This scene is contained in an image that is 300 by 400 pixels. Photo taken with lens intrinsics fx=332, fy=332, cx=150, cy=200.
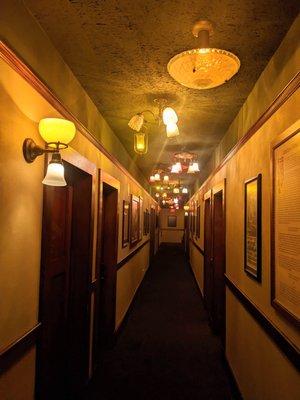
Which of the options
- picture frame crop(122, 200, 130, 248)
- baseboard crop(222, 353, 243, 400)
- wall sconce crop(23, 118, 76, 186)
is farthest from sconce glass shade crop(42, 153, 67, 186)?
picture frame crop(122, 200, 130, 248)

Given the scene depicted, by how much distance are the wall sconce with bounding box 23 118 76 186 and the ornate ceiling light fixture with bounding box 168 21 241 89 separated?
0.82 meters

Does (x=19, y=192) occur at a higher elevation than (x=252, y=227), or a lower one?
higher

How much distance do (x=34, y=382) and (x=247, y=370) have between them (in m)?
1.95

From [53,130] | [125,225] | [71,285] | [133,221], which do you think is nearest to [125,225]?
[125,225]

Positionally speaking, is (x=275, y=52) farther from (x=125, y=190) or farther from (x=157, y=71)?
(x=125, y=190)

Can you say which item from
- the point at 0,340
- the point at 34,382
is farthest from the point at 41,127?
the point at 34,382

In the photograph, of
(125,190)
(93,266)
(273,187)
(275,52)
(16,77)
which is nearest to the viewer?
(16,77)

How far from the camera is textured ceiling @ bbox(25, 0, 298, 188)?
2096 mm

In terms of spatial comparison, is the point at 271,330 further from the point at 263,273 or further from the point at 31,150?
the point at 31,150

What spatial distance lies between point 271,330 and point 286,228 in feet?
2.68

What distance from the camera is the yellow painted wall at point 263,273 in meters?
2.14

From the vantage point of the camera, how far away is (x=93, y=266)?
146 inches

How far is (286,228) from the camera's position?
6.90 ft

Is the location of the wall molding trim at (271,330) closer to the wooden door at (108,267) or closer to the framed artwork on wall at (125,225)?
the wooden door at (108,267)
